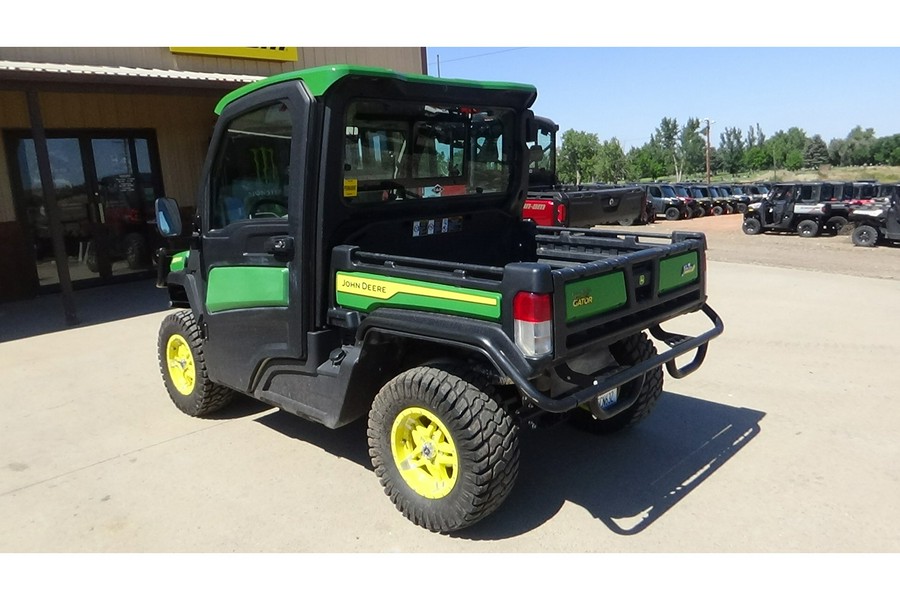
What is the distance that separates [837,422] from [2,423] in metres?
5.99

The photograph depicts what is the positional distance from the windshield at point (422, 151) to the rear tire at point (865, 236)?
13.4 meters

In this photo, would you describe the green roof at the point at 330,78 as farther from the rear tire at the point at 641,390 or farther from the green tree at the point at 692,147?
the green tree at the point at 692,147

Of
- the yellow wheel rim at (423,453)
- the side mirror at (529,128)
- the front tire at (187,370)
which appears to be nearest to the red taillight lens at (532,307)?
the yellow wheel rim at (423,453)

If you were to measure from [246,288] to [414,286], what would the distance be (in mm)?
1336

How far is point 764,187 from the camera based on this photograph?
103ft

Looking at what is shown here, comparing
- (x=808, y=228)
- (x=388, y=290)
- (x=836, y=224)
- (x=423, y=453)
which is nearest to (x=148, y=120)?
(x=388, y=290)

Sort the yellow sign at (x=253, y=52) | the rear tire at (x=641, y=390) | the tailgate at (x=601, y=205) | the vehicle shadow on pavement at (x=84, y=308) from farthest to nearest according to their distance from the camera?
1. the tailgate at (x=601, y=205)
2. the yellow sign at (x=253, y=52)
3. the vehicle shadow on pavement at (x=84, y=308)
4. the rear tire at (x=641, y=390)

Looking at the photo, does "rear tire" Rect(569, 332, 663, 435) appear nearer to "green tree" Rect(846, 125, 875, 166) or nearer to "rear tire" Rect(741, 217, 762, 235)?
"rear tire" Rect(741, 217, 762, 235)

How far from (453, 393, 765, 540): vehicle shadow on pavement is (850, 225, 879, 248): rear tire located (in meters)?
12.3

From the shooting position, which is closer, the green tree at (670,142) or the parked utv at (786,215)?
the parked utv at (786,215)

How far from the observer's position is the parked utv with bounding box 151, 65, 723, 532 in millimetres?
3023

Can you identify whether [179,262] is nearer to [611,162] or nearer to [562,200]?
[562,200]

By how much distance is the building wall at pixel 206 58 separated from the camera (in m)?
8.90

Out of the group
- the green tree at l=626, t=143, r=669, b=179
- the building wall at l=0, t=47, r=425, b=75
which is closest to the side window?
the building wall at l=0, t=47, r=425, b=75
